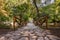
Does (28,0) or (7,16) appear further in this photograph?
(28,0)

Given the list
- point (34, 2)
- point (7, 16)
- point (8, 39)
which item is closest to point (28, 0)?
point (34, 2)

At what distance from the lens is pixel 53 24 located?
876 centimetres

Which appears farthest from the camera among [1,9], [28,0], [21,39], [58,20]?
[28,0]

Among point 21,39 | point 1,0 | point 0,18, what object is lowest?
point 21,39

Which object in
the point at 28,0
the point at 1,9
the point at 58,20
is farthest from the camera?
the point at 28,0

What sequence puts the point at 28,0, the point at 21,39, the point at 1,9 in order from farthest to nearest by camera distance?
the point at 28,0 < the point at 1,9 < the point at 21,39

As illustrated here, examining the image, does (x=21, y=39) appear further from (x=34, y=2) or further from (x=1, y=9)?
(x=34, y=2)

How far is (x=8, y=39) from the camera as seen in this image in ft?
15.5

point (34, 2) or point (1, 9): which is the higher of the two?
point (34, 2)

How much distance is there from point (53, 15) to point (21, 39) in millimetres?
4454

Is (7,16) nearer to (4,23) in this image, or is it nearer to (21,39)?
(4,23)

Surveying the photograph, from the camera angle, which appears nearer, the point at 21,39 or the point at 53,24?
the point at 21,39

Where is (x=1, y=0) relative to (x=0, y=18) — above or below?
above

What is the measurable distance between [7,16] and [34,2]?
5408 millimetres
